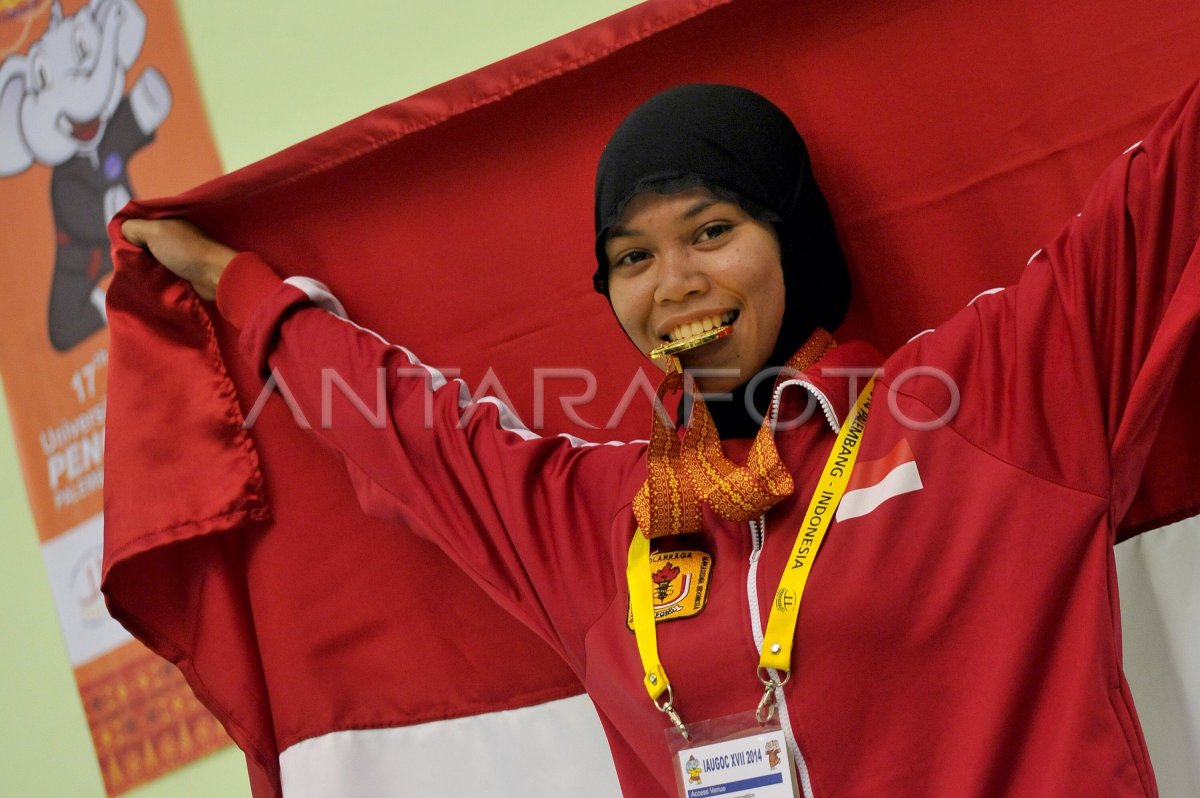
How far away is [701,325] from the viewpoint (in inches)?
58.6

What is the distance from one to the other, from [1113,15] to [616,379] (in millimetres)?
748

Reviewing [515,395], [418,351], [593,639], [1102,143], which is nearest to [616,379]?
[515,395]

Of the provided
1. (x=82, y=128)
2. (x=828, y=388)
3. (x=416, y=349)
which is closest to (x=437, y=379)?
(x=416, y=349)

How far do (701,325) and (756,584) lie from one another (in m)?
0.30

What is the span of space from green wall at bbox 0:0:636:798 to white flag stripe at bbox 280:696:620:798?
70cm

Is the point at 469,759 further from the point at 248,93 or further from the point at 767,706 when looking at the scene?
the point at 248,93

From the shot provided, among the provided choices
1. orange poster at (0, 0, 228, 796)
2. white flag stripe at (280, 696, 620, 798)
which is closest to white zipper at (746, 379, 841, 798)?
white flag stripe at (280, 696, 620, 798)

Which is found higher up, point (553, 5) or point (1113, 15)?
point (553, 5)

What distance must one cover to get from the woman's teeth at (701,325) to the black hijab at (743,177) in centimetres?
7

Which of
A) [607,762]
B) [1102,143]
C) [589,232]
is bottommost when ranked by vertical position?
[607,762]

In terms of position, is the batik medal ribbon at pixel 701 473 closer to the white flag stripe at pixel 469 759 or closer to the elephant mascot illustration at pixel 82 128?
the white flag stripe at pixel 469 759

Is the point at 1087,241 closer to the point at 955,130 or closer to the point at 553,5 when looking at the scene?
the point at 955,130

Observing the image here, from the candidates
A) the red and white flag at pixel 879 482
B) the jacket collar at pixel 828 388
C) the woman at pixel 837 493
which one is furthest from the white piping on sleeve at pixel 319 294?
the red and white flag at pixel 879 482

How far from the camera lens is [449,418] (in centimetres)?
169
